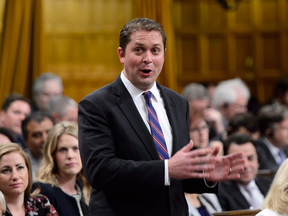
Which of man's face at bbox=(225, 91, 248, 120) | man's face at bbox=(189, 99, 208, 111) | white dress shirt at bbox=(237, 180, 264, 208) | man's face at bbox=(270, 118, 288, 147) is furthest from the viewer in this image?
man's face at bbox=(225, 91, 248, 120)

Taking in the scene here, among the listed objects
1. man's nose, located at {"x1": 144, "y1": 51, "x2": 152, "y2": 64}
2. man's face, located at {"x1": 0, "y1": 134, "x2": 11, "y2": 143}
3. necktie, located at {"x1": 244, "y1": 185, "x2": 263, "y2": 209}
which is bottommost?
necktie, located at {"x1": 244, "y1": 185, "x2": 263, "y2": 209}

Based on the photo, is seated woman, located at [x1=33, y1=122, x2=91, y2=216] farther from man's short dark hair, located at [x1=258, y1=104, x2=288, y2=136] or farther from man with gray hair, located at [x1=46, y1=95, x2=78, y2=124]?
man's short dark hair, located at [x1=258, y1=104, x2=288, y2=136]

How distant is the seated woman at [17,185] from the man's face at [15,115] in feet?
5.77

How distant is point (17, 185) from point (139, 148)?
1086mm

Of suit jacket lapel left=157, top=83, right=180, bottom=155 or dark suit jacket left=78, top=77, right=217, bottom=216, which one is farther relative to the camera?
suit jacket lapel left=157, top=83, right=180, bottom=155

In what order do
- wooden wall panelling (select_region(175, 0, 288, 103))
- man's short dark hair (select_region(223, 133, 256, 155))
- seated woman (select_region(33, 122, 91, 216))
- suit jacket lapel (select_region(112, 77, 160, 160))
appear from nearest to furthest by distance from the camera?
suit jacket lapel (select_region(112, 77, 160, 160)) < seated woman (select_region(33, 122, 91, 216)) < man's short dark hair (select_region(223, 133, 256, 155)) < wooden wall panelling (select_region(175, 0, 288, 103))

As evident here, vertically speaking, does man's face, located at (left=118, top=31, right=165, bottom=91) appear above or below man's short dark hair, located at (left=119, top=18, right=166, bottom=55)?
below

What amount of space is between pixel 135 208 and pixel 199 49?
236 inches

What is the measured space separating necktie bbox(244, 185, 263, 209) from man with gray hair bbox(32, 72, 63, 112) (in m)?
2.52

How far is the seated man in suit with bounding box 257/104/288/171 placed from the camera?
4.31 m

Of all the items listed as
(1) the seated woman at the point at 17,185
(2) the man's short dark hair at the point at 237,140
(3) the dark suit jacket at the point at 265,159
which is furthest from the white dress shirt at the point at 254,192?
(1) the seated woman at the point at 17,185

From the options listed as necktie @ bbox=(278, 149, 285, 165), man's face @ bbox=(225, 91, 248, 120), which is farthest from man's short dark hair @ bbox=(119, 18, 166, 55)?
man's face @ bbox=(225, 91, 248, 120)

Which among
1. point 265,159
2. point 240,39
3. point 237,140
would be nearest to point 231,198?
point 237,140

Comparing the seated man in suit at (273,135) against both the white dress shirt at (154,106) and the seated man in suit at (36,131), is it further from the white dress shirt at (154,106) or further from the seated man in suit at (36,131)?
the white dress shirt at (154,106)
